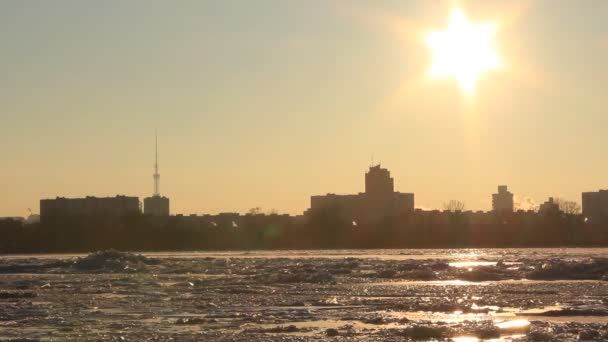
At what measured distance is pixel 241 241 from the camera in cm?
17562

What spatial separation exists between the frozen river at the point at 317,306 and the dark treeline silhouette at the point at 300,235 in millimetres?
109367

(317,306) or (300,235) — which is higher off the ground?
(300,235)

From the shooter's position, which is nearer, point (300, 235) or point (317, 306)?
point (317, 306)

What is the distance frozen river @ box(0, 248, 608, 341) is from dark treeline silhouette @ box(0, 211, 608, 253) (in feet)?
359

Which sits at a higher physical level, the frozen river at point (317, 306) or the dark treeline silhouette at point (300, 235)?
the dark treeline silhouette at point (300, 235)

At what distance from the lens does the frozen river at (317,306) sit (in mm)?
25156

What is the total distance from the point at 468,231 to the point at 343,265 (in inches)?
4534

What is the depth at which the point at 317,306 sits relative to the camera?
3303 cm

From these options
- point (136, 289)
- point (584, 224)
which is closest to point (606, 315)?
point (136, 289)

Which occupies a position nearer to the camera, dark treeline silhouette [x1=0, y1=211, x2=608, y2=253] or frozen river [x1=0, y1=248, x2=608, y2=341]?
frozen river [x1=0, y1=248, x2=608, y2=341]

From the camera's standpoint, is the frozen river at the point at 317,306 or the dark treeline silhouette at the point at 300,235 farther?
the dark treeline silhouette at the point at 300,235

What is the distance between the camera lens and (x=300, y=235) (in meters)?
174

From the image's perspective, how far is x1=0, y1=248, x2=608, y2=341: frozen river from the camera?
2516cm

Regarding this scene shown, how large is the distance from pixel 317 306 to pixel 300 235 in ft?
464
